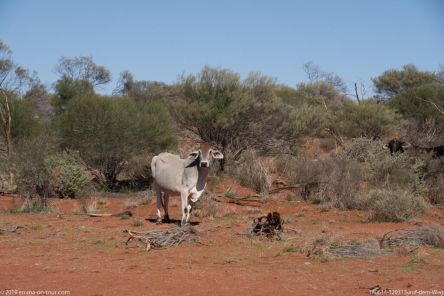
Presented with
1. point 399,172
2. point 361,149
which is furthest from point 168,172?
point 361,149

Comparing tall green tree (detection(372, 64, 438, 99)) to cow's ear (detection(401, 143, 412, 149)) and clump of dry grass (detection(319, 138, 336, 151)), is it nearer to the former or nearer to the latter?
clump of dry grass (detection(319, 138, 336, 151))

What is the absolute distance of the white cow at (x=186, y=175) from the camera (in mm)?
12578

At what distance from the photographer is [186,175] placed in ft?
42.4

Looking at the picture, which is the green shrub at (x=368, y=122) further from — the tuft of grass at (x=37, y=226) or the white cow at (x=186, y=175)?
the tuft of grass at (x=37, y=226)

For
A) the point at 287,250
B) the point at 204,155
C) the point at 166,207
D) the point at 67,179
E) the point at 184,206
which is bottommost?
the point at 287,250

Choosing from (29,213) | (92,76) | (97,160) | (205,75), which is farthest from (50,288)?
(92,76)

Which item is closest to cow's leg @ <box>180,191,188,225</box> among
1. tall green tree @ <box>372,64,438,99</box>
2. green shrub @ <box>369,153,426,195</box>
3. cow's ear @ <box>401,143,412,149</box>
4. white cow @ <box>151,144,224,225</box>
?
white cow @ <box>151,144,224,225</box>

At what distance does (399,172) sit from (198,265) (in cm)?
1060

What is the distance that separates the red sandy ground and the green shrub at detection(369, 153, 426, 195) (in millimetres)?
4405

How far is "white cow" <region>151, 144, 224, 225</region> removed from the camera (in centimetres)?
1258

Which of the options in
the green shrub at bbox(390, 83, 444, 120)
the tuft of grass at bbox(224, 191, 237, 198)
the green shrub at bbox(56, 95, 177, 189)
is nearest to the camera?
the tuft of grass at bbox(224, 191, 237, 198)

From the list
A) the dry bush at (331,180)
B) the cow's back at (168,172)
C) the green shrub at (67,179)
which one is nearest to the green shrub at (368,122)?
the dry bush at (331,180)

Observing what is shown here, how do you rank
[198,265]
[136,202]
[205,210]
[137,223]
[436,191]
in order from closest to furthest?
[198,265] → [137,223] → [205,210] → [136,202] → [436,191]

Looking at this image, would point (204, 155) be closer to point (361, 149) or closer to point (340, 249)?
point (340, 249)
